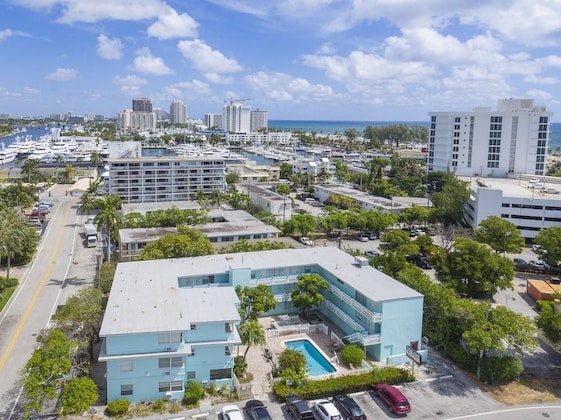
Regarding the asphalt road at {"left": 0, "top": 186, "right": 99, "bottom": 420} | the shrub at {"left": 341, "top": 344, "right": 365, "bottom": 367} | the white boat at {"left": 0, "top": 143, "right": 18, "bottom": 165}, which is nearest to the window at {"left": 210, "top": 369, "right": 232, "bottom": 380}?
the shrub at {"left": 341, "top": 344, "right": 365, "bottom": 367}

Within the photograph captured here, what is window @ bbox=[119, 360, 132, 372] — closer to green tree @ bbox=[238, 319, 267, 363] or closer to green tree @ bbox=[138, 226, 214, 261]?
green tree @ bbox=[238, 319, 267, 363]

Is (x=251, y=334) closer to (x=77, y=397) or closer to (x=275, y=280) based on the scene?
(x=275, y=280)

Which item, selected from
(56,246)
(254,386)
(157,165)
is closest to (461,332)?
(254,386)

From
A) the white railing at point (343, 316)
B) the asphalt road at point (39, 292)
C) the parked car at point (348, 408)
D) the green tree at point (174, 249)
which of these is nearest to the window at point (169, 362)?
the asphalt road at point (39, 292)

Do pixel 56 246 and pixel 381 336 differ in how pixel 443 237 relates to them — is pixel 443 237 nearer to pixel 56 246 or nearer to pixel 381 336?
pixel 381 336

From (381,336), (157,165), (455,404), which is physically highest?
(157,165)

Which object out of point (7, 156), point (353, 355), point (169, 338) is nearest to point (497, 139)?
point (353, 355)
